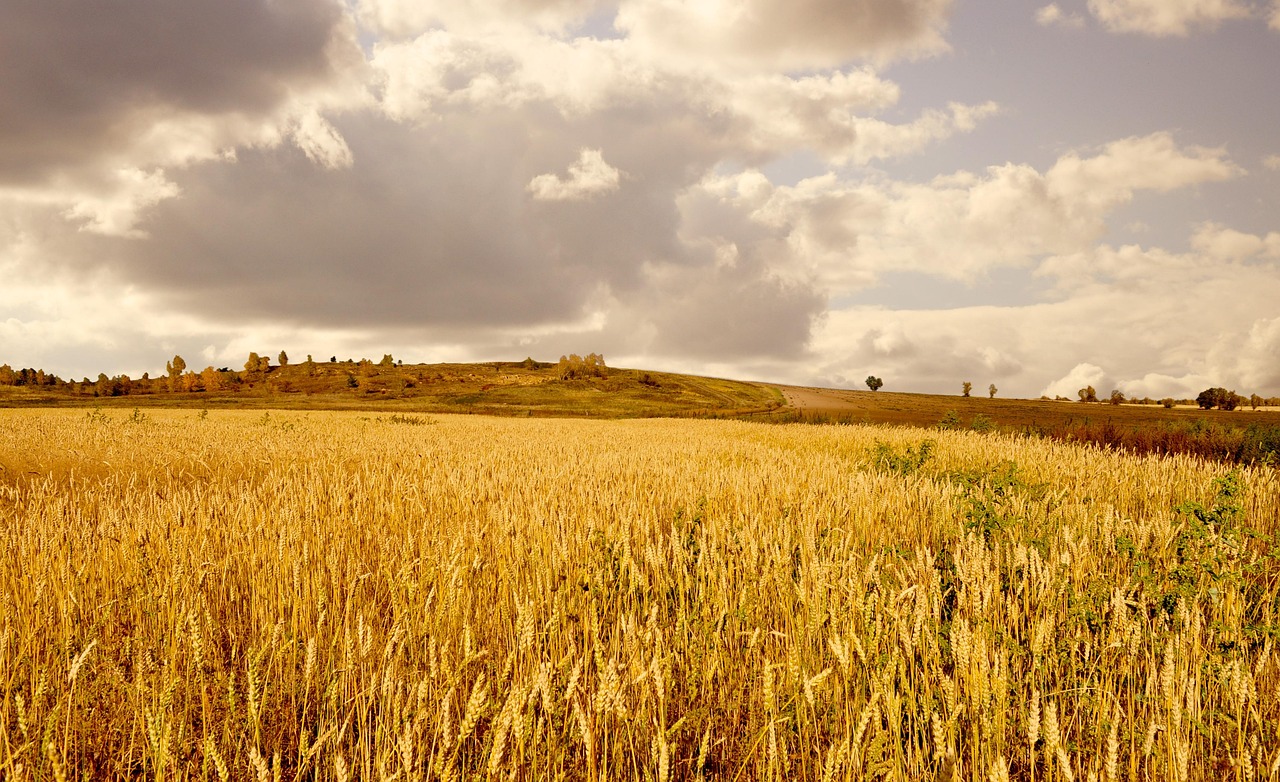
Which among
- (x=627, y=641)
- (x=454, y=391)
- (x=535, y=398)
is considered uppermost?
(x=454, y=391)

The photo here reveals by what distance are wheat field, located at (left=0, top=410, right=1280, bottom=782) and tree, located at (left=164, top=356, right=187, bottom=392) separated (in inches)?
5009

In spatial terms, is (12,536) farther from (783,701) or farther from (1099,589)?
(1099,589)

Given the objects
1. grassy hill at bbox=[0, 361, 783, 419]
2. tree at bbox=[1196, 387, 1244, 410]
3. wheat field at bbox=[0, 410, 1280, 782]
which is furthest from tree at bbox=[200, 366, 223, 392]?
tree at bbox=[1196, 387, 1244, 410]

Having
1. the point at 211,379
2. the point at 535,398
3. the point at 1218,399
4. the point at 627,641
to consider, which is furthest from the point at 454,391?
the point at 1218,399

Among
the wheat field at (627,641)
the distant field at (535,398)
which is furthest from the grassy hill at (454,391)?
the wheat field at (627,641)

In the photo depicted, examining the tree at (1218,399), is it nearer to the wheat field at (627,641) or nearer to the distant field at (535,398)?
the distant field at (535,398)

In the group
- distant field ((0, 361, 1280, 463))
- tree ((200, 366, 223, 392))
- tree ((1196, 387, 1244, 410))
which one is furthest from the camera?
tree ((200, 366, 223, 392))

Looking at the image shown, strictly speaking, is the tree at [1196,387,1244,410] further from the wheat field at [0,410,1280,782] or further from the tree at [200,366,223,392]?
the tree at [200,366,223,392]

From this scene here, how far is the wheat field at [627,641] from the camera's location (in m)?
2.17

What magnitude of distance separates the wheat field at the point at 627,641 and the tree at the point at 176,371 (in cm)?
12723

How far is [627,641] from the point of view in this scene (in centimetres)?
281

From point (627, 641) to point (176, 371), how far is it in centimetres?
14640

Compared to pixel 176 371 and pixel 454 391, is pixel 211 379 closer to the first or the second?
pixel 176 371

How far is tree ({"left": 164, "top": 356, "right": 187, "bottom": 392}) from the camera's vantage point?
108m
